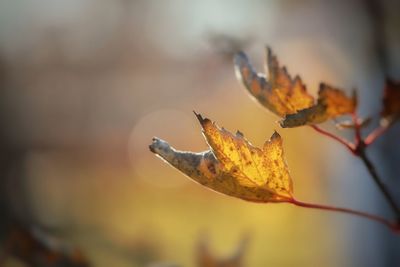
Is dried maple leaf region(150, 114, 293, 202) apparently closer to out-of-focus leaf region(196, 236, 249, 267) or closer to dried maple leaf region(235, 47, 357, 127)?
dried maple leaf region(235, 47, 357, 127)

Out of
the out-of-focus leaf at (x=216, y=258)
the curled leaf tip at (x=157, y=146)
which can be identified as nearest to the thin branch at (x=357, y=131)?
the curled leaf tip at (x=157, y=146)

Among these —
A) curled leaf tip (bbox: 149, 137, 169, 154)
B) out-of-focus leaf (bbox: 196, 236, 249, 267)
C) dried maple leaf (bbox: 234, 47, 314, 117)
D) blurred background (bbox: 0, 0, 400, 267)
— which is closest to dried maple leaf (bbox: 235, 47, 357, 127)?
dried maple leaf (bbox: 234, 47, 314, 117)

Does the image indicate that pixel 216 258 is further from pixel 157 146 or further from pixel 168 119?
pixel 168 119

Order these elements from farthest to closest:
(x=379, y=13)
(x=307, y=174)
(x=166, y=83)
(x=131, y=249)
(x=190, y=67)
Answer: (x=166, y=83) → (x=190, y=67) → (x=307, y=174) → (x=379, y=13) → (x=131, y=249)

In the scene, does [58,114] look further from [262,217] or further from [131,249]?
[131,249]

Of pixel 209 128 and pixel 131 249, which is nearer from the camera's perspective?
pixel 209 128

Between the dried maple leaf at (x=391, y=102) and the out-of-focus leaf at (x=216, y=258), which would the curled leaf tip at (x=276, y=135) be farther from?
the out-of-focus leaf at (x=216, y=258)

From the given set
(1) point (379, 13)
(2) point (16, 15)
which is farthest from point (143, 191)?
(1) point (379, 13)

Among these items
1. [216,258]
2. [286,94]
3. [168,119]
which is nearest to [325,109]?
[286,94]
